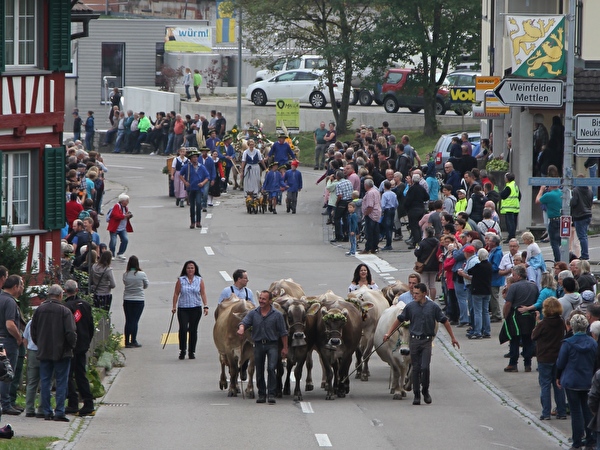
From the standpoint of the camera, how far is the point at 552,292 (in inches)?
683

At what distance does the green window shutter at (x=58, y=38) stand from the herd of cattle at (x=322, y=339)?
6377mm

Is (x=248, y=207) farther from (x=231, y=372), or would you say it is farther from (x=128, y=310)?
(x=231, y=372)

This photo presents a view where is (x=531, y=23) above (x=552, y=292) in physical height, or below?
above

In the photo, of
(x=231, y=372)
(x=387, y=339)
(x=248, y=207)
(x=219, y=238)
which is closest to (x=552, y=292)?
(x=387, y=339)

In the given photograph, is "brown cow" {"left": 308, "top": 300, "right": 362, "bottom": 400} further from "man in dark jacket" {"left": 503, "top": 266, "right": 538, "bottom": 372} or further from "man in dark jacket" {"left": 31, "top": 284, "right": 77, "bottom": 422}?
"man in dark jacket" {"left": 31, "top": 284, "right": 77, "bottom": 422}

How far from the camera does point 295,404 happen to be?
16.5m

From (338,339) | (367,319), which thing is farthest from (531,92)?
(338,339)

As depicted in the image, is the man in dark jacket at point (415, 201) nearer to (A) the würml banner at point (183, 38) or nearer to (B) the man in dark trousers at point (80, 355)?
(B) the man in dark trousers at point (80, 355)

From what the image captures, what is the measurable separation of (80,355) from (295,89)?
41.4m


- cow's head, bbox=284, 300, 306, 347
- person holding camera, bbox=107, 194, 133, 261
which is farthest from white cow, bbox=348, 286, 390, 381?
person holding camera, bbox=107, 194, 133, 261

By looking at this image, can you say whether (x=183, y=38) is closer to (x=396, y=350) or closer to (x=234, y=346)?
(x=234, y=346)

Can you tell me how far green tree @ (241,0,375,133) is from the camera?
48875 millimetres

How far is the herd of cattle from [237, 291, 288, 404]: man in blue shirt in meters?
0.27

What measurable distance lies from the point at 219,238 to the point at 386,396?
15557 millimetres
